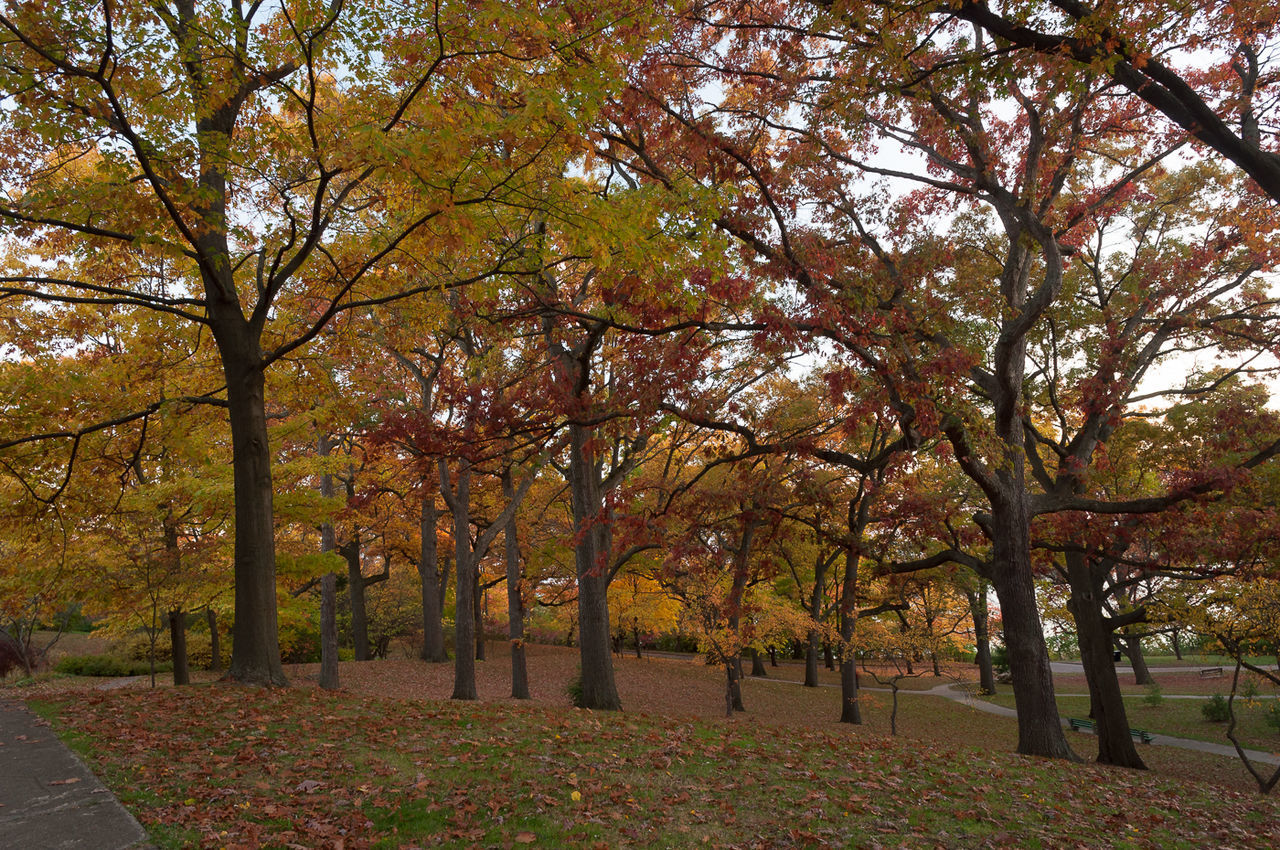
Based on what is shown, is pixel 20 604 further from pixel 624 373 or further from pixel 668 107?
pixel 668 107

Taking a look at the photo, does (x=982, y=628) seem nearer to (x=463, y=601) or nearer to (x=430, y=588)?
(x=430, y=588)

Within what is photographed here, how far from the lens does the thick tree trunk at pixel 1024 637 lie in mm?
10195

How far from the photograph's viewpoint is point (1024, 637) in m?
10.3

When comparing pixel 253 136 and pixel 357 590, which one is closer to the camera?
pixel 253 136

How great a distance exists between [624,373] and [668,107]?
3.97 m

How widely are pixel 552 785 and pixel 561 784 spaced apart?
0.29ft

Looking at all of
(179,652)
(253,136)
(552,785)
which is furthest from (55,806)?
(179,652)

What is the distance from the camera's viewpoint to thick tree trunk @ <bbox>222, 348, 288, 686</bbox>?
8258 millimetres

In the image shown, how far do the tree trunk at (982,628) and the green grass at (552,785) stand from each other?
64.2 ft

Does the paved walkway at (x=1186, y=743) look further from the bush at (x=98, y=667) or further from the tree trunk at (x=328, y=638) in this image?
the bush at (x=98, y=667)

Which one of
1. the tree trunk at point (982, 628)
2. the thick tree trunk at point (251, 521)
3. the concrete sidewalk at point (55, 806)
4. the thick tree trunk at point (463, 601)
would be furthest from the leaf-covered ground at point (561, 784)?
the tree trunk at point (982, 628)

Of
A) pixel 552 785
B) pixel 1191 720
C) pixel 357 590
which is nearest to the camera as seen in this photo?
pixel 552 785

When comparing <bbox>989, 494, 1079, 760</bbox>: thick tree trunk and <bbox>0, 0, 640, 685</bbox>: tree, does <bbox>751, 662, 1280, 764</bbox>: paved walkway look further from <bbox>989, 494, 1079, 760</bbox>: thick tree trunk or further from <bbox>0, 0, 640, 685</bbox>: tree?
<bbox>0, 0, 640, 685</bbox>: tree

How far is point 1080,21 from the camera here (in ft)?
17.2
